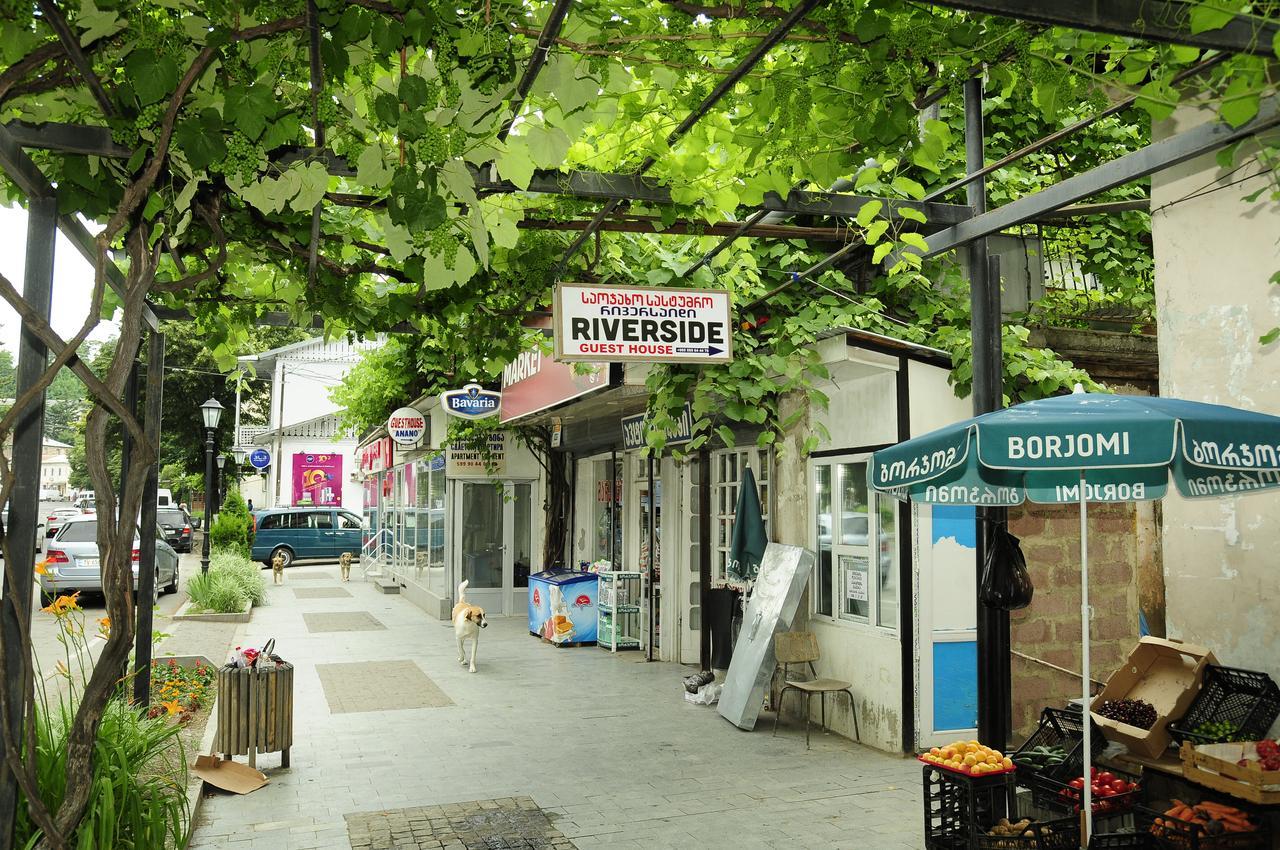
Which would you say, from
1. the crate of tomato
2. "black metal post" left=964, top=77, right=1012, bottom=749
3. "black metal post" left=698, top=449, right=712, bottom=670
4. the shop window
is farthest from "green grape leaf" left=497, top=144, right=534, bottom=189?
the shop window

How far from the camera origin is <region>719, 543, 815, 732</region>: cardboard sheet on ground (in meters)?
8.26

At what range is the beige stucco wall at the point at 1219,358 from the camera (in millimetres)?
5102

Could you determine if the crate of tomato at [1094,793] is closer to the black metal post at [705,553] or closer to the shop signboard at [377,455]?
the black metal post at [705,553]

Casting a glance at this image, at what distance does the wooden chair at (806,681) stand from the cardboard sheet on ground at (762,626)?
10 cm

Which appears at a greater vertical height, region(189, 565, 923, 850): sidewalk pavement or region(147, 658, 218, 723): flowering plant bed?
region(147, 658, 218, 723): flowering plant bed

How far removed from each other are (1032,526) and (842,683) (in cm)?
195

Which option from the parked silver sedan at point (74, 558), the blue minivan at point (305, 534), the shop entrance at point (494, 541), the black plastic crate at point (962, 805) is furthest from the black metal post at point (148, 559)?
the blue minivan at point (305, 534)

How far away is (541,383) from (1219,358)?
7919 mm

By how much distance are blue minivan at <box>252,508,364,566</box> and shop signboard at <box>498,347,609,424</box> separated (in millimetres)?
16230

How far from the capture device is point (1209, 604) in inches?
211

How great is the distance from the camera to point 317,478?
39469 millimetres

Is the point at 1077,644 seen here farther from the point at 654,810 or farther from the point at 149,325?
the point at 149,325

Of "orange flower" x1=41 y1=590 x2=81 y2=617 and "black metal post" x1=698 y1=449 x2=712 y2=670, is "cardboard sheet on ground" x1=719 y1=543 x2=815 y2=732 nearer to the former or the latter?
"black metal post" x1=698 y1=449 x2=712 y2=670

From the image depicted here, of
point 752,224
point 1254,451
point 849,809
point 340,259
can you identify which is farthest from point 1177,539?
point 340,259
